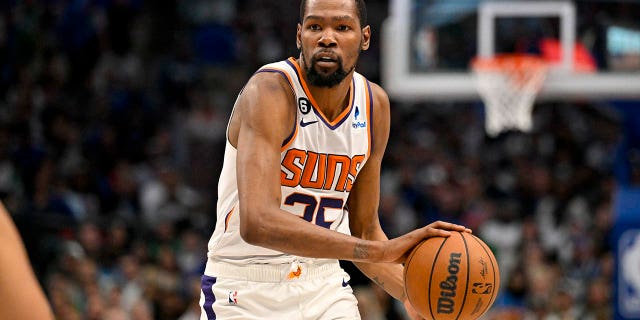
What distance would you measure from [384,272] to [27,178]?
25.2ft

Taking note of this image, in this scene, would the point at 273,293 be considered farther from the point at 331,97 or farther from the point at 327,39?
the point at 327,39

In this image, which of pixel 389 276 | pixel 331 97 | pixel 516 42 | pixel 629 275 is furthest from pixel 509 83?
pixel 331 97

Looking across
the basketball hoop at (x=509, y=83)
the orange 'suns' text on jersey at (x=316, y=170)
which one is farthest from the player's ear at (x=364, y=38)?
the basketball hoop at (x=509, y=83)

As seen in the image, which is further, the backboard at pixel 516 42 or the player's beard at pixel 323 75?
the backboard at pixel 516 42

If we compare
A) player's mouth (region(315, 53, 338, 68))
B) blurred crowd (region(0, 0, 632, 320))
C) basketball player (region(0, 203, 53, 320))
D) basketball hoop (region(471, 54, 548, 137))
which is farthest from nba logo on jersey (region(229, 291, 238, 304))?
basketball hoop (region(471, 54, 548, 137))

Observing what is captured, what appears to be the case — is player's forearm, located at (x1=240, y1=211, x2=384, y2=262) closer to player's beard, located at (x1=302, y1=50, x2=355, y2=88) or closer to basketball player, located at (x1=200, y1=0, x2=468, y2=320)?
basketball player, located at (x1=200, y1=0, x2=468, y2=320)

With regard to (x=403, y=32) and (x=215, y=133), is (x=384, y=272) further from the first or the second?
(x=215, y=133)

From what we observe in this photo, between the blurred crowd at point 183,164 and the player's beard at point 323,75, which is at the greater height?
the player's beard at point 323,75

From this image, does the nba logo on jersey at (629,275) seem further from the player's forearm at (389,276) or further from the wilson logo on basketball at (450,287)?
the wilson logo on basketball at (450,287)

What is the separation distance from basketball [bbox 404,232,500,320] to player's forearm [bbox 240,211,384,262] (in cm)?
17

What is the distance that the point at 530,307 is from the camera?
9703mm

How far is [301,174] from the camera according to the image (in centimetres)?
409

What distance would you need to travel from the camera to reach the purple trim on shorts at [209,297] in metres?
4.08

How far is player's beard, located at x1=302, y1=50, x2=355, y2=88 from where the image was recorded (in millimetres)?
4039
